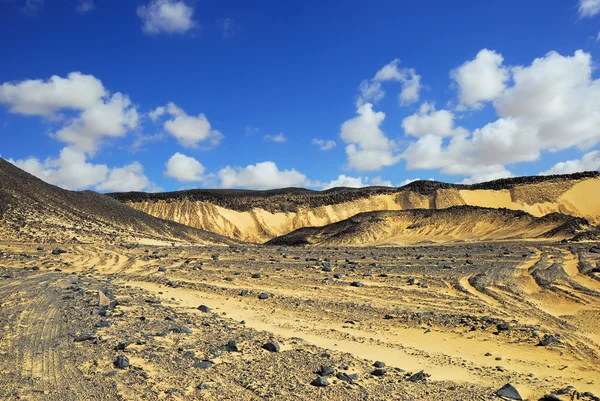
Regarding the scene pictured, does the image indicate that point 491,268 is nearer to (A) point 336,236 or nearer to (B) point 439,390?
(B) point 439,390

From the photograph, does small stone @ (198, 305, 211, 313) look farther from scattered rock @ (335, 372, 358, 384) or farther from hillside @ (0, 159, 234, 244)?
hillside @ (0, 159, 234, 244)

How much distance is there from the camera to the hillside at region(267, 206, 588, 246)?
44688 millimetres

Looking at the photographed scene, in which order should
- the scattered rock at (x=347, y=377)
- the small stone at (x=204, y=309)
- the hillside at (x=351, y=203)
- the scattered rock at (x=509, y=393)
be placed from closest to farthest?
the scattered rock at (x=509, y=393)
the scattered rock at (x=347, y=377)
the small stone at (x=204, y=309)
the hillside at (x=351, y=203)

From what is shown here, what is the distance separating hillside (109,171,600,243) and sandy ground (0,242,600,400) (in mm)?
59789

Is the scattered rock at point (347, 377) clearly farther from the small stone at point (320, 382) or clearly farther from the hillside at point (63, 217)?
the hillside at point (63, 217)

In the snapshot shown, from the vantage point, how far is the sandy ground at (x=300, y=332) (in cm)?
607

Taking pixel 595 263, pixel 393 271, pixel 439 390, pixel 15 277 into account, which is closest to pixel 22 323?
pixel 15 277

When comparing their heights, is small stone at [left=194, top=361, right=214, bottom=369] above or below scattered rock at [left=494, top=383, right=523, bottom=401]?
above

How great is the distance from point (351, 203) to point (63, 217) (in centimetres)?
6241

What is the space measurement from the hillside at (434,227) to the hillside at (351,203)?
2242 cm

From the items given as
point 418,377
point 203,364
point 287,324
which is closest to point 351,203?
point 287,324

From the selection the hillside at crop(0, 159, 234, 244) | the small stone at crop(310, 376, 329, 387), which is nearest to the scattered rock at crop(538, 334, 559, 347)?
the small stone at crop(310, 376, 329, 387)

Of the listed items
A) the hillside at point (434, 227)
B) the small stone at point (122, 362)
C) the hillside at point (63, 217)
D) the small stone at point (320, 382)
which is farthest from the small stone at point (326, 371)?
the hillside at point (434, 227)

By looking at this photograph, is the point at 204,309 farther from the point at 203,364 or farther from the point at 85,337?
the point at 203,364
